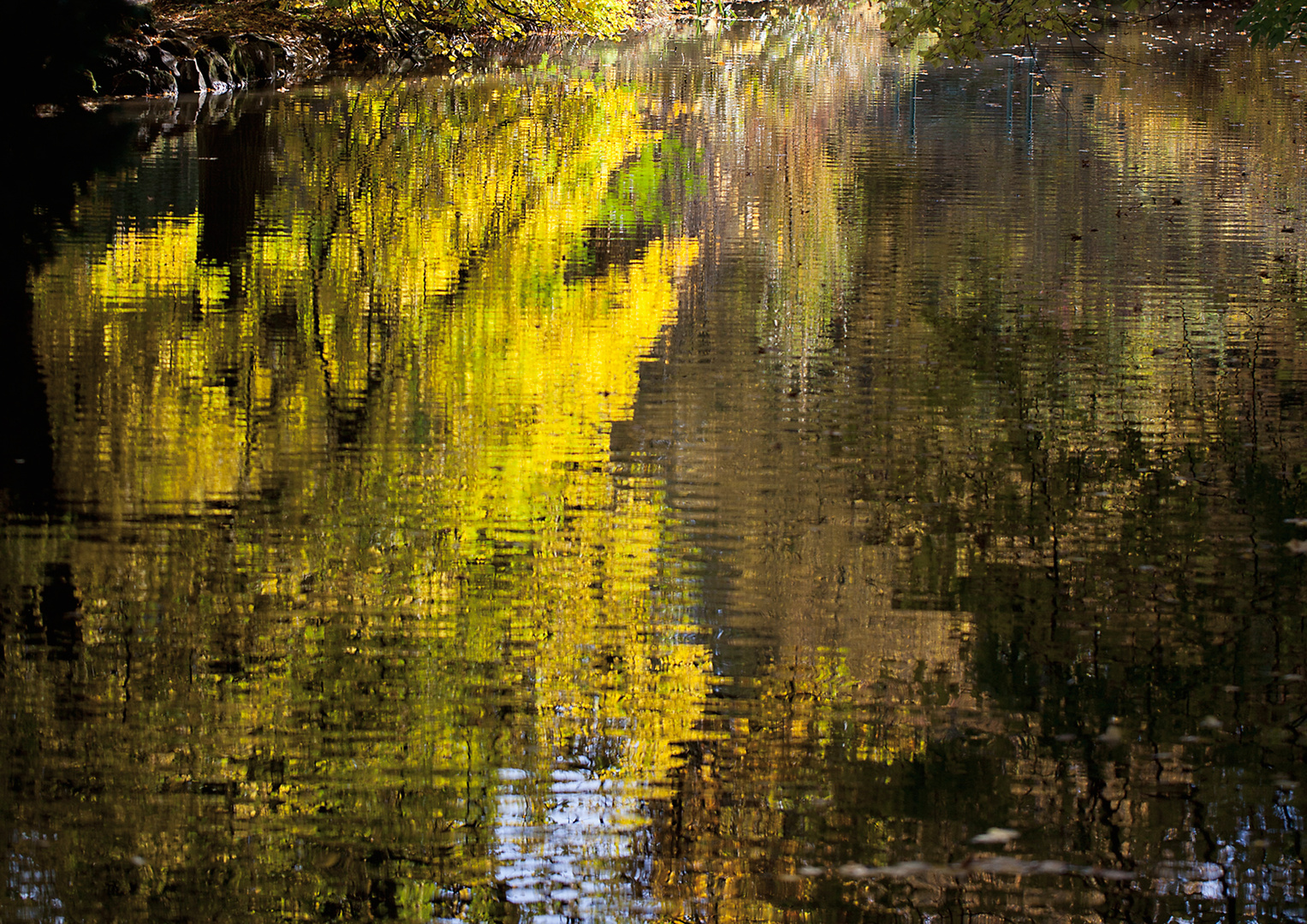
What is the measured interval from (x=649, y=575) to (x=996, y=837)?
7.08ft

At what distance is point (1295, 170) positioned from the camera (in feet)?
64.1

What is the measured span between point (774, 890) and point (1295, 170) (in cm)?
1773

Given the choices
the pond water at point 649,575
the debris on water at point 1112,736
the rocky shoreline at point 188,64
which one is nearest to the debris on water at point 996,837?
the pond water at point 649,575

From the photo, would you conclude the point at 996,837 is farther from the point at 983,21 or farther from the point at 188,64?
the point at 188,64

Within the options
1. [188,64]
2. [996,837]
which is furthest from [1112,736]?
[188,64]

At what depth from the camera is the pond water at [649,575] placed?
4418mm

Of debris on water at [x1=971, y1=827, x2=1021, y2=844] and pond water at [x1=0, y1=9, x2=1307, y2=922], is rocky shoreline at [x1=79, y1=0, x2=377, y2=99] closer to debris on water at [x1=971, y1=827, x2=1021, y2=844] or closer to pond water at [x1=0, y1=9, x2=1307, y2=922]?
pond water at [x1=0, y1=9, x2=1307, y2=922]

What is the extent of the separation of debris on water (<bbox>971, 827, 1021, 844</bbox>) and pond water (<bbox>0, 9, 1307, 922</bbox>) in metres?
0.01

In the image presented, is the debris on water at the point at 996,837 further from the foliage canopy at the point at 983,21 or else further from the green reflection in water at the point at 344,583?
the foliage canopy at the point at 983,21

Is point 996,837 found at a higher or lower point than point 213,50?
lower

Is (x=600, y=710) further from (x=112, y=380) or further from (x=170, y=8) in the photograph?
(x=170, y=8)

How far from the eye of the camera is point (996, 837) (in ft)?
14.8

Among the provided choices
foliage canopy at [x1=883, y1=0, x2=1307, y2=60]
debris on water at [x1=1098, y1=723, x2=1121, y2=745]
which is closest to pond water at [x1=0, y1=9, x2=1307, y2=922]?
debris on water at [x1=1098, y1=723, x2=1121, y2=745]

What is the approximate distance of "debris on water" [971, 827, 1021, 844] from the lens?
449cm
